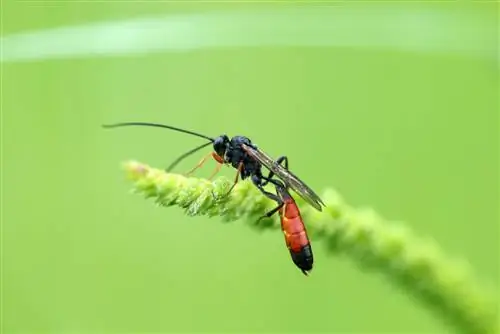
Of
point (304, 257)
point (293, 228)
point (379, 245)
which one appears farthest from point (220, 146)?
point (379, 245)

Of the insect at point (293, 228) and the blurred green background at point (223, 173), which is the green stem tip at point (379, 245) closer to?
the insect at point (293, 228)

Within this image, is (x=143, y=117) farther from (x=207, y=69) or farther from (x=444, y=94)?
(x=444, y=94)

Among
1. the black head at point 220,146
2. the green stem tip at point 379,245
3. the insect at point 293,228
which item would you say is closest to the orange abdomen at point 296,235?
the insect at point 293,228

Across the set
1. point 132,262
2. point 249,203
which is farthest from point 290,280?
point 249,203

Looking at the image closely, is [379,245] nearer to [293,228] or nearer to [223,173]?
[293,228]

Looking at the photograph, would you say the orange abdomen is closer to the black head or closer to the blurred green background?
the blurred green background
